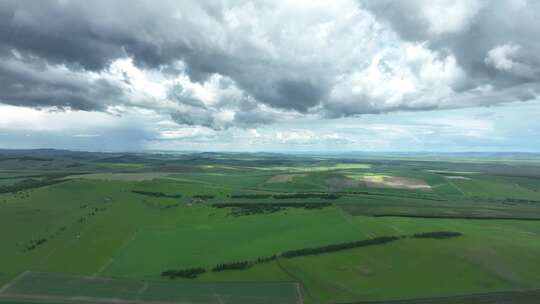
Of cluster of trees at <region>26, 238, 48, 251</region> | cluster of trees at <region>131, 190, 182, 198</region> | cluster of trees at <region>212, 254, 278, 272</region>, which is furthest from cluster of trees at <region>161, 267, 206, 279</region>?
cluster of trees at <region>131, 190, 182, 198</region>

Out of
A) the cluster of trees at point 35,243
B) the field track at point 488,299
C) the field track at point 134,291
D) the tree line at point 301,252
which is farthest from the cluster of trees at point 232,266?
the cluster of trees at point 35,243

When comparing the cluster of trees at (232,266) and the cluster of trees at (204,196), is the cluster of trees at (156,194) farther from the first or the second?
the cluster of trees at (232,266)

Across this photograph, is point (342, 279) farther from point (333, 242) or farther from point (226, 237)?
point (226, 237)

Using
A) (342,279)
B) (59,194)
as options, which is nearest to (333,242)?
(342,279)

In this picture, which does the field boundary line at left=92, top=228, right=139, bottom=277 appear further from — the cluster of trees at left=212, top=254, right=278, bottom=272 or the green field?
the cluster of trees at left=212, top=254, right=278, bottom=272

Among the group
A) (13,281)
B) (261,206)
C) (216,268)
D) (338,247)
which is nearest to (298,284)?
(216,268)

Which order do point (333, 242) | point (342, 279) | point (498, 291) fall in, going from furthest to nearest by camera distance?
point (333, 242) < point (342, 279) < point (498, 291)
